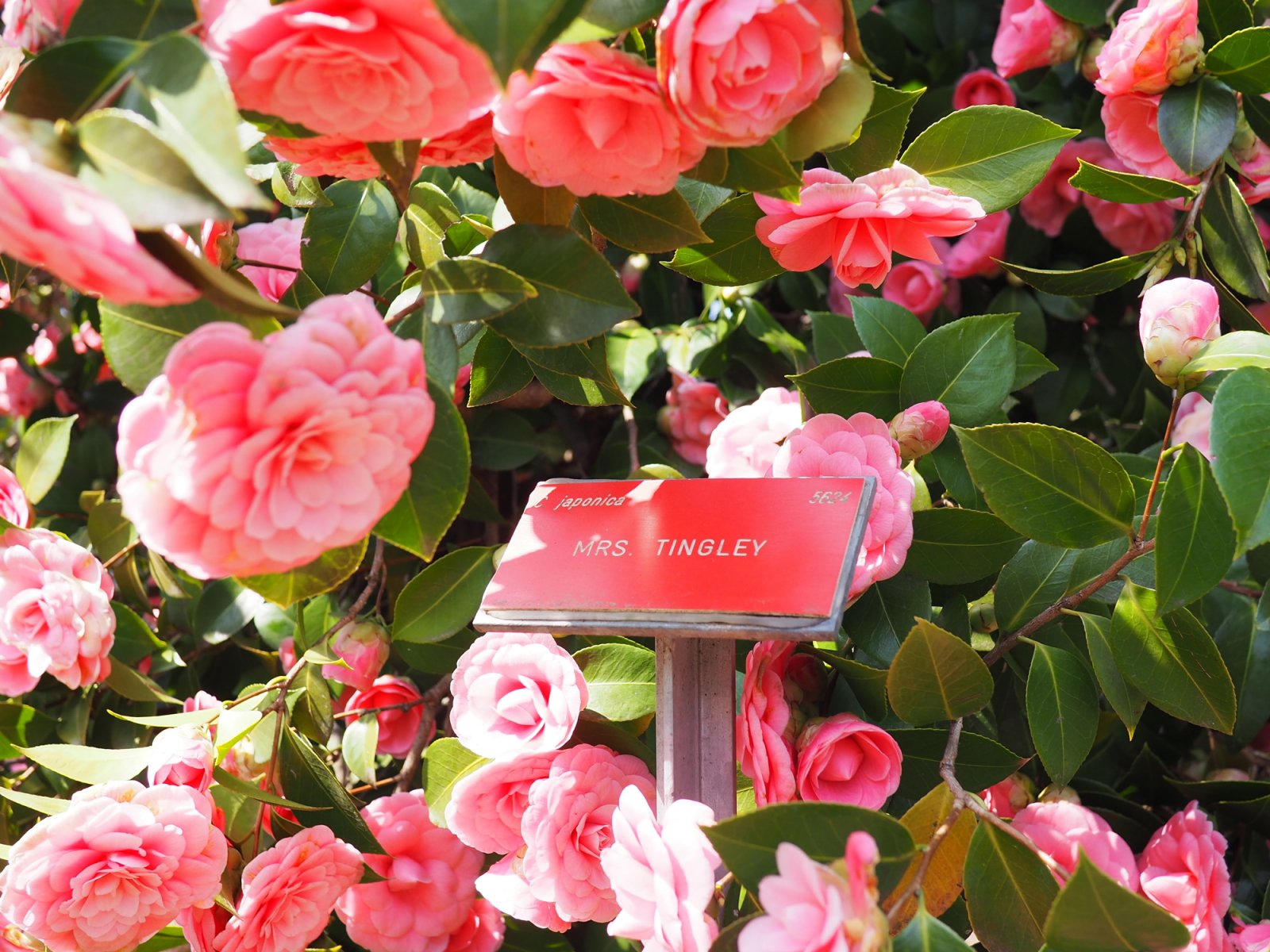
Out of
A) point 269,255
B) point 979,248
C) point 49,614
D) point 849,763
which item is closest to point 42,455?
point 49,614

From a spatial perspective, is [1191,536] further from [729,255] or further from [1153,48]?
[1153,48]

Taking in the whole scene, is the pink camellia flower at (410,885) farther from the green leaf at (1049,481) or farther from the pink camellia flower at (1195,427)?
the pink camellia flower at (1195,427)

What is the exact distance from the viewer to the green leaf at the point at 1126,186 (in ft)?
2.69

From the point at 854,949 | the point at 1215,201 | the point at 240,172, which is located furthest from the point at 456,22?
the point at 1215,201

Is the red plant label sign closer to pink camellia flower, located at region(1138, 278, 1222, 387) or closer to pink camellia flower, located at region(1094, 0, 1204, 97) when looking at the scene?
pink camellia flower, located at region(1138, 278, 1222, 387)

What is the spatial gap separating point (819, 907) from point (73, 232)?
1.21 feet

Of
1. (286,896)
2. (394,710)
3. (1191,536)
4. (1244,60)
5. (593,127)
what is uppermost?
(593,127)

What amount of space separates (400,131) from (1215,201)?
0.72m

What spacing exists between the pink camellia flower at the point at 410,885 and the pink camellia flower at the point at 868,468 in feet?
1.24

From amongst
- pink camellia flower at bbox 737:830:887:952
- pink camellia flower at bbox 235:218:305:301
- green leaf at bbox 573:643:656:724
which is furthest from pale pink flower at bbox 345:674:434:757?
pink camellia flower at bbox 737:830:887:952

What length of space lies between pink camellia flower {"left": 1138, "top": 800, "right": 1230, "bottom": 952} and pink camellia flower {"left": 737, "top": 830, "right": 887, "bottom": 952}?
1.23 feet

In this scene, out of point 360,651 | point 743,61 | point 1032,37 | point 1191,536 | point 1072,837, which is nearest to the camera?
point 743,61

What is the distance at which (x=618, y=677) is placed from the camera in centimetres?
79

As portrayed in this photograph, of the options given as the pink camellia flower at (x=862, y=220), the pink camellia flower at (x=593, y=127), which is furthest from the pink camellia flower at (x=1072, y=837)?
the pink camellia flower at (x=593, y=127)
